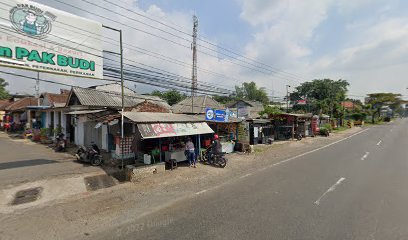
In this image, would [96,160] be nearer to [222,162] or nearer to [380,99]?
[222,162]

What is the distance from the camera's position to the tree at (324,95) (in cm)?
4719

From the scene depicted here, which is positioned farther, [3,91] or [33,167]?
[3,91]

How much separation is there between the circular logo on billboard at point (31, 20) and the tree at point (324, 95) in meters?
46.3

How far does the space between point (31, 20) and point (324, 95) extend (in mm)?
58608

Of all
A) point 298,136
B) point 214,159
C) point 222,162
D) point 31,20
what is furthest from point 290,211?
point 298,136

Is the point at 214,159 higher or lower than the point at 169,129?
lower

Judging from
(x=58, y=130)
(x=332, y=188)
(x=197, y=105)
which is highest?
(x=197, y=105)

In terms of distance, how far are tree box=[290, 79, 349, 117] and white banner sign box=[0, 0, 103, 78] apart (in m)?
44.5

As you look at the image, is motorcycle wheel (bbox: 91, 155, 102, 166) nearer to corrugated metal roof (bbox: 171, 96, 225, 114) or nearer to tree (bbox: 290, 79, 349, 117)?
corrugated metal roof (bbox: 171, 96, 225, 114)

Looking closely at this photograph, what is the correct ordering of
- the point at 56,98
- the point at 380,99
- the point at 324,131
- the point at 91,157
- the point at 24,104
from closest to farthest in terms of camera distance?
the point at 91,157 < the point at 56,98 < the point at 324,131 < the point at 24,104 < the point at 380,99

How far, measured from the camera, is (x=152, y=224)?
564 centimetres

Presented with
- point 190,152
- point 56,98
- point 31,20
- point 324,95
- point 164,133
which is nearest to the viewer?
point 31,20

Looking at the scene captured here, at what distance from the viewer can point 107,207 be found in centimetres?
686

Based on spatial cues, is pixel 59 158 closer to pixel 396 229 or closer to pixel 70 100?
pixel 70 100
